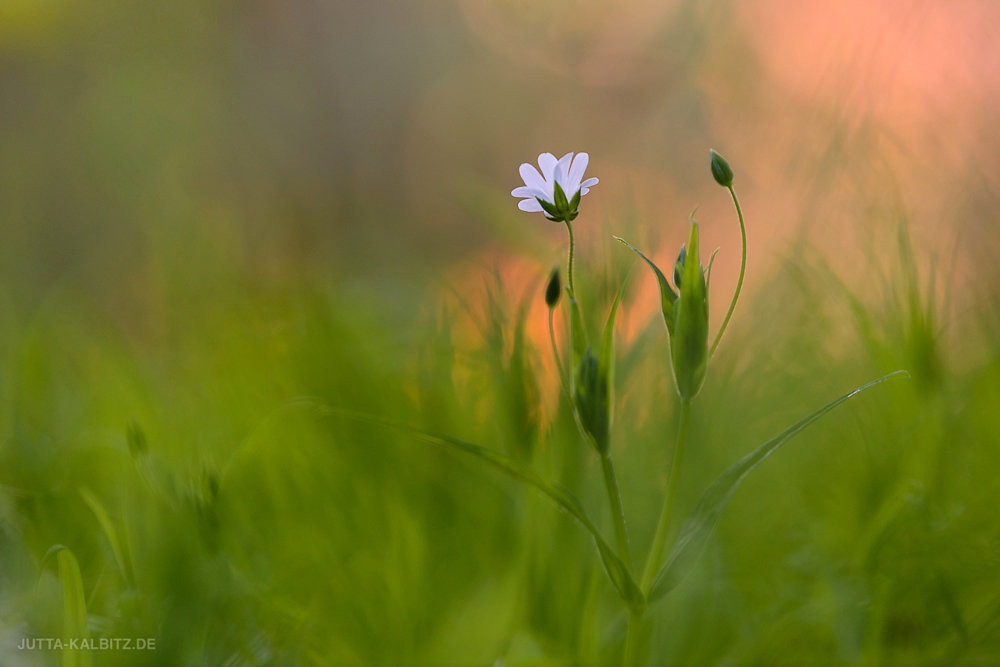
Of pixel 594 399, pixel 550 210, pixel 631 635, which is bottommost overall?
pixel 631 635

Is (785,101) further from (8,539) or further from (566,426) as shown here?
(8,539)

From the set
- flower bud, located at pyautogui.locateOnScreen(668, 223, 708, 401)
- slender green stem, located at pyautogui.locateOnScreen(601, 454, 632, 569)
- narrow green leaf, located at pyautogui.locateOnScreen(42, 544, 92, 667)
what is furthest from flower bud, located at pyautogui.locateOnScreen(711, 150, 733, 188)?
narrow green leaf, located at pyautogui.locateOnScreen(42, 544, 92, 667)

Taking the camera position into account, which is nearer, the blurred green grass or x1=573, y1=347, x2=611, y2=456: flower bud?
x1=573, y1=347, x2=611, y2=456: flower bud

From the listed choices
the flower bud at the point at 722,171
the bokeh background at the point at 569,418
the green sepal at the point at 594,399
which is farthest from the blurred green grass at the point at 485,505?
the flower bud at the point at 722,171

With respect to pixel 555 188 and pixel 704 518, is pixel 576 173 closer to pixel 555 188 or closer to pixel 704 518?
pixel 555 188

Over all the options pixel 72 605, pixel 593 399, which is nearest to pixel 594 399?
pixel 593 399

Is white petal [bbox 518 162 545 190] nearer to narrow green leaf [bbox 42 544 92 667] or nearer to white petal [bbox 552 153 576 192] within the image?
white petal [bbox 552 153 576 192]

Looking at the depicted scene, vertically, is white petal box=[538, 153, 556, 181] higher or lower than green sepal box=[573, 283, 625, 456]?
higher
